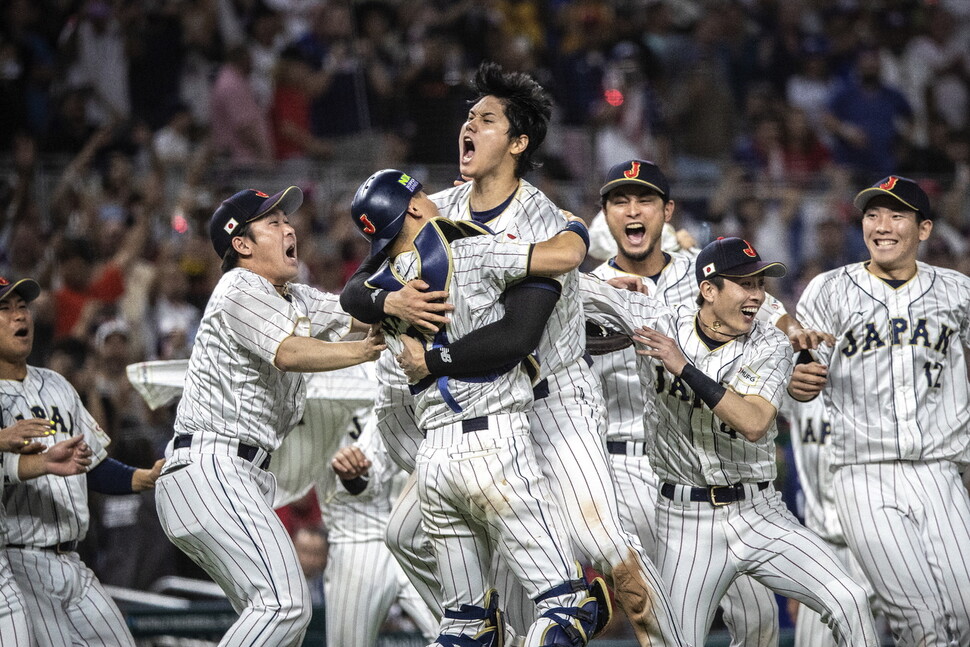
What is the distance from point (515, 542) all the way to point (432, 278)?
1.02 m

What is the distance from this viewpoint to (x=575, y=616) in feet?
15.0

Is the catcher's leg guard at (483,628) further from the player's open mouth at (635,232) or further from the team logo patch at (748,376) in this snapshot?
the player's open mouth at (635,232)

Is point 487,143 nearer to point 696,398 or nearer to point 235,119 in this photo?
point 696,398

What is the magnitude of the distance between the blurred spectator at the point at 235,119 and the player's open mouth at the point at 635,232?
555 cm

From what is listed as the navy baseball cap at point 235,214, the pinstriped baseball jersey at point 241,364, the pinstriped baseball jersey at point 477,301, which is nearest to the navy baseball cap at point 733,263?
the pinstriped baseball jersey at point 477,301

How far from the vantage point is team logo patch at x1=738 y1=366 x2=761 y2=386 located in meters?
5.49

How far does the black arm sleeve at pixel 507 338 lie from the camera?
15.2 ft

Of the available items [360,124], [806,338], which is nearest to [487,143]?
[806,338]

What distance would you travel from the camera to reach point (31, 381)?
604 cm

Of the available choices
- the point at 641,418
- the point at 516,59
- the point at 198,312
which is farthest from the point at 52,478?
the point at 516,59

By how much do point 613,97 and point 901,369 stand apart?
7216 millimetres

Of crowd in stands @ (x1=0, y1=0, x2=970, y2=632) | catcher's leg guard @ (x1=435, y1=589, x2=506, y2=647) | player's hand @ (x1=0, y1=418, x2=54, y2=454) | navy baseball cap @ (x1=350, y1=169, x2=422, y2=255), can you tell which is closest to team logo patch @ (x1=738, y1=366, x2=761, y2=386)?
catcher's leg guard @ (x1=435, y1=589, x2=506, y2=647)

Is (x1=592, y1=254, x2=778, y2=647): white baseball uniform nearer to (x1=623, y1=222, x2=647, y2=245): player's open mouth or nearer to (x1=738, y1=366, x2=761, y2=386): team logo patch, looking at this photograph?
(x1=623, y1=222, x2=647, y2=245): player's open mouth

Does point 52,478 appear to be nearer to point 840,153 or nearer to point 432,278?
point 432,278
